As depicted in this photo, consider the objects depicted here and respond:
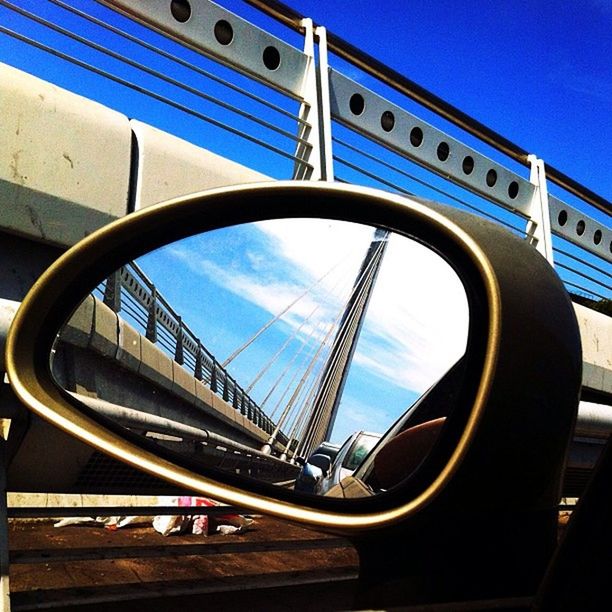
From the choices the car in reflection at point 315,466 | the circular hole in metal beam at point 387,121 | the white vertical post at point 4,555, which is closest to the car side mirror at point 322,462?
the car in reflection at point 315,466

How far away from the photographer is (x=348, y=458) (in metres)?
1.24

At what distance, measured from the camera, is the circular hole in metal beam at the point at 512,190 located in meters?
7.27

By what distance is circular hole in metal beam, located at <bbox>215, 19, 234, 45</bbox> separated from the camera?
4562 millimetres

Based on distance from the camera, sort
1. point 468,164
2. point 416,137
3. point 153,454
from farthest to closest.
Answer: point 468,164
point 416,137
point 153,454

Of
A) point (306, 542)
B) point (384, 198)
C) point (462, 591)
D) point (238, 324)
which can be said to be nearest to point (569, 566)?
point (462, 591)

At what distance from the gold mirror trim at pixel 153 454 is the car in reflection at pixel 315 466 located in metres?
0.04

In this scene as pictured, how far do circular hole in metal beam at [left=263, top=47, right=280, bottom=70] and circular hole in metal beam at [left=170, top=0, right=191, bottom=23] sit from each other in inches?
23.8

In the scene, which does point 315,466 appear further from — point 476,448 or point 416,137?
point 416,137

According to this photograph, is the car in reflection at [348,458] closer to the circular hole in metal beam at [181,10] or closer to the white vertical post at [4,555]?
the white vertical post at [4,555]

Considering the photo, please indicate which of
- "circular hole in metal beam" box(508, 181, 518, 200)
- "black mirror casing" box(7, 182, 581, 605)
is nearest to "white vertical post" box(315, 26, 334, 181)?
"circular hole in metal beam" box(508, 181, 518, 200)

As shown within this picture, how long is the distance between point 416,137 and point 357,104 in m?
0.75

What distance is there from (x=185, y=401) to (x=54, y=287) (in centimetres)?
37

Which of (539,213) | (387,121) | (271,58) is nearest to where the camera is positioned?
(271,58)

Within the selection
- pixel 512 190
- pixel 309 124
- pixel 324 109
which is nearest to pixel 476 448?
pixel 309 124
